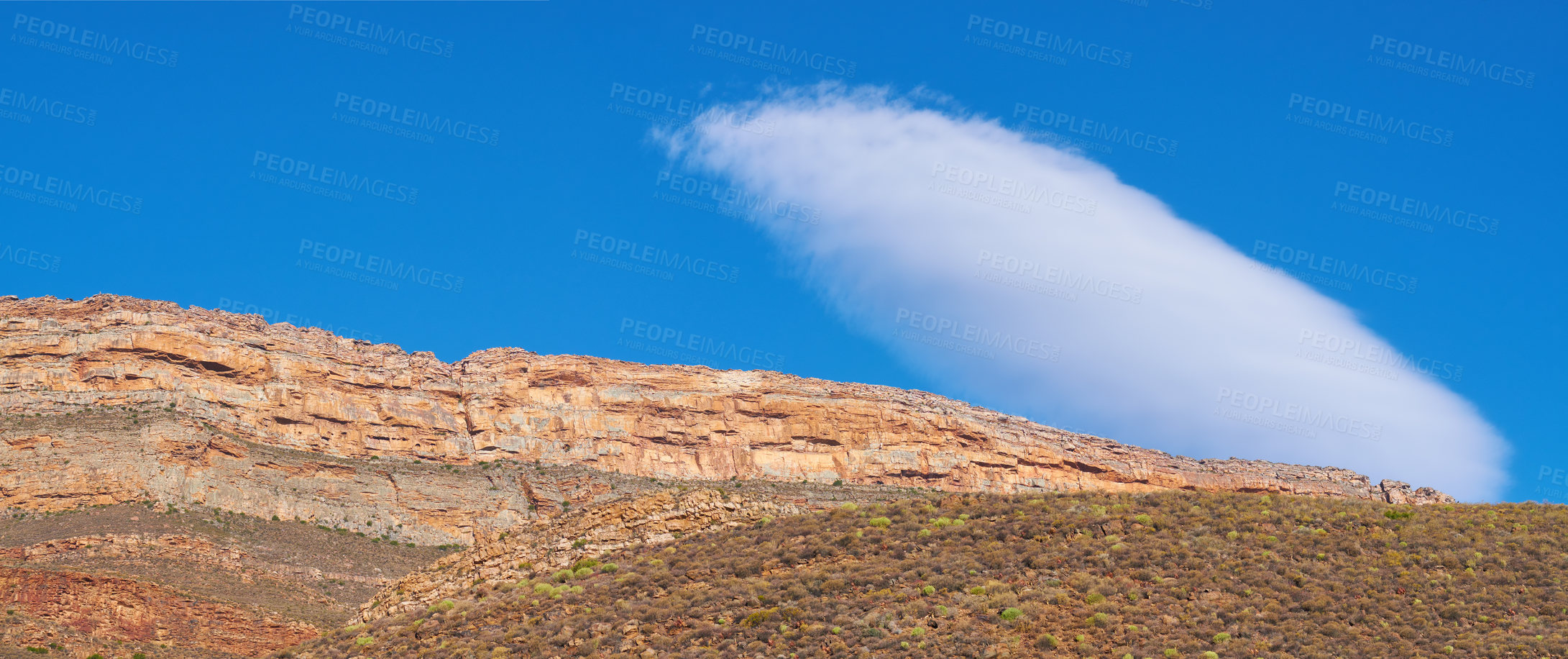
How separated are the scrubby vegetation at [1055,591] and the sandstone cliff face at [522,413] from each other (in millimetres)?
48433

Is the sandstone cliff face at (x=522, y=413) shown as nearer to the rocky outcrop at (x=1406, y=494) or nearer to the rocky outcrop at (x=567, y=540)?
the rocky outcrop at (x=1406, y=494)

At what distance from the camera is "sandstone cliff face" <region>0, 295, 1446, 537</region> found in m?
82.4

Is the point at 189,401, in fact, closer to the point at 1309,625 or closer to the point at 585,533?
the point at 585,533

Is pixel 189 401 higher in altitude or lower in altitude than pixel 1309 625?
higher

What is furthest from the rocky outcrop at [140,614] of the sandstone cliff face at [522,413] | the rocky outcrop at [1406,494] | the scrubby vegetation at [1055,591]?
the rocky outcrop at [1406,494]

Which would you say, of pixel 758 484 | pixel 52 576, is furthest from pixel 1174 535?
pixel 758 484

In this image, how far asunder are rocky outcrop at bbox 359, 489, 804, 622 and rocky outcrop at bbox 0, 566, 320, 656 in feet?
68.4

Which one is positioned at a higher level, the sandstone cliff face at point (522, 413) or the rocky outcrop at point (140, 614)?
the sandstone cliff face at point (522, 413)

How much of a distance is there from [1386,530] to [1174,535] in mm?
5690

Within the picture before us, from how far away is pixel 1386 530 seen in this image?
33.7m

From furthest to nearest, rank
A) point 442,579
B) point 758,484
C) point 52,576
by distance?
point 758,484 → point 52,576 → point 442,579

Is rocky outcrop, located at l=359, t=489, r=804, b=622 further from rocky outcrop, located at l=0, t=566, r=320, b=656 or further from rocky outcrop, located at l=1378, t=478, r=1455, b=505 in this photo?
rocky outcrop, located at l=1378, t=478, r=1455, b=505

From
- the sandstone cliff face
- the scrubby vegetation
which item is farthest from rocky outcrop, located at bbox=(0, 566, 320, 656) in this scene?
the scrubby vegetation

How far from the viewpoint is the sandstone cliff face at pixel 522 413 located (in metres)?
82.4
